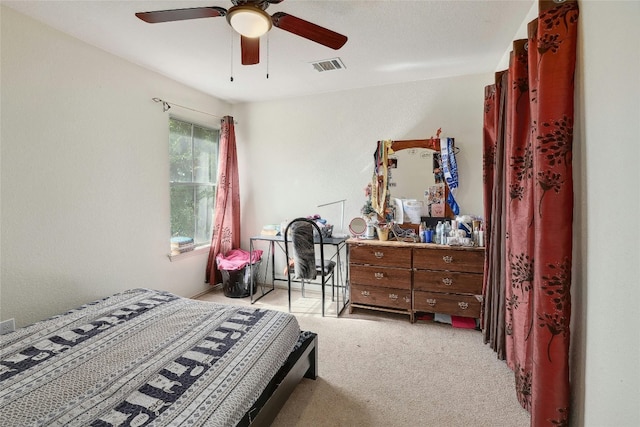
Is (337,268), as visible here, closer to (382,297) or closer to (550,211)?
(382,297)

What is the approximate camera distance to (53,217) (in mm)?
2188

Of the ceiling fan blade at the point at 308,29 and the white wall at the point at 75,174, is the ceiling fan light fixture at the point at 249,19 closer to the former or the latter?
the ceiling fan blade at the point at 308,29

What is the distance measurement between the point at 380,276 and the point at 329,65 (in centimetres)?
209

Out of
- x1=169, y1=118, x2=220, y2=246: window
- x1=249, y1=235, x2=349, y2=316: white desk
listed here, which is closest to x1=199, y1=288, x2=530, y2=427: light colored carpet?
x1=249, y1=235, x2=349, y2=316: white desk

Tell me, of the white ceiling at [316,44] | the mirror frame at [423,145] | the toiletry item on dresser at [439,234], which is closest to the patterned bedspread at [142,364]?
the toiletry item on dresser at [439,234]

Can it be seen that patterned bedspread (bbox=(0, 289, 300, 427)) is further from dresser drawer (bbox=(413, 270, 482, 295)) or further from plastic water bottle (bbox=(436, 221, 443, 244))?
plastic water bottle (bbox=(436, 221, 443, 244))

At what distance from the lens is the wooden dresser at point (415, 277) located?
265 centimetres

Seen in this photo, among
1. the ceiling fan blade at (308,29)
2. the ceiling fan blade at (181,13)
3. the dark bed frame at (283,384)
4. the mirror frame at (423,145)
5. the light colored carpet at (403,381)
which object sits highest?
the ceiling fan blade at (181,13)

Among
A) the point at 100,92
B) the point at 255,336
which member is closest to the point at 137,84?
the point at 100,92

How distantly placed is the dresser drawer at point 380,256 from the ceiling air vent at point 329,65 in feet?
5.76

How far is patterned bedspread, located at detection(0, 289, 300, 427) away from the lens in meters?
1.10

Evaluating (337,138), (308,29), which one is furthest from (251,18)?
(337,138)

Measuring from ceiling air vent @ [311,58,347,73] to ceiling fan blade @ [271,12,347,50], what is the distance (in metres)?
0.98

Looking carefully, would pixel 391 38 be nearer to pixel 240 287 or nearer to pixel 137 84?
pixel 137 84
